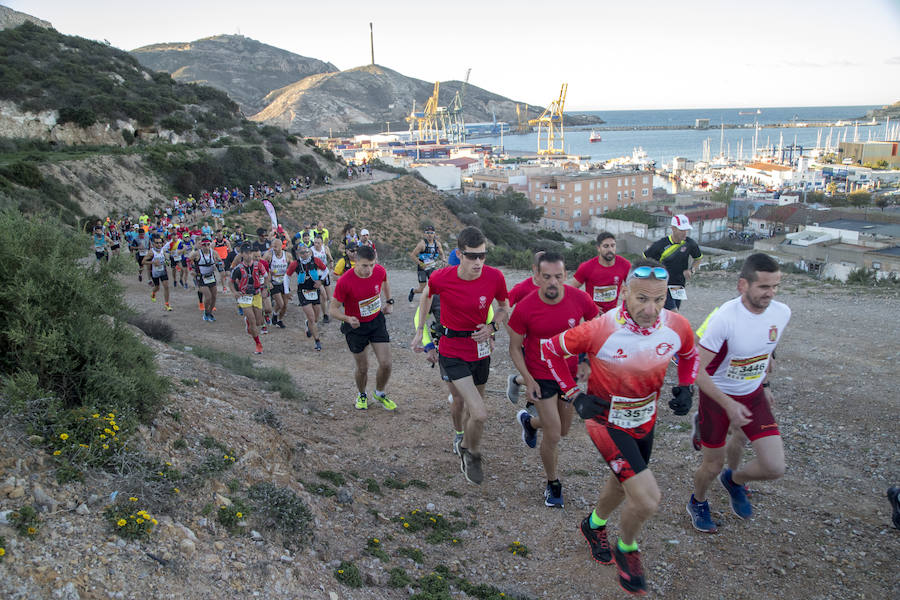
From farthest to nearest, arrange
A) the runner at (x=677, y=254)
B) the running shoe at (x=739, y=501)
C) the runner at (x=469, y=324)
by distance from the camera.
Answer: the runner at (x=677, y=254), the runner at (x=469, y=324), the running shoe at (x=739, y=501)

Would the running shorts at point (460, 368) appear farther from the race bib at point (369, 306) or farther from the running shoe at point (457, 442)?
the race bib at point (369, 306)

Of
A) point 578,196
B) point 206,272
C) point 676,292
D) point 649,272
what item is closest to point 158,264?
point 206,272

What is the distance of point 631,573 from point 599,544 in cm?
33

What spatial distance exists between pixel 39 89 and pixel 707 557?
175 ft

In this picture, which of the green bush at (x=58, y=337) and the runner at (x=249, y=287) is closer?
the green bush at (x=58, y=337)

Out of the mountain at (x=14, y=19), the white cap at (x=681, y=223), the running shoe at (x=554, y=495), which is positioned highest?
the mountain at (x=14, y=19)

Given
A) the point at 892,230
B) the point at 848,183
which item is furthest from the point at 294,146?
the point at 848,183

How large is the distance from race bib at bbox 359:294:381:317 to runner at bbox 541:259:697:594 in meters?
3.65

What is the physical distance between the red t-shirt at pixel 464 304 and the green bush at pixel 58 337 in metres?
2.51

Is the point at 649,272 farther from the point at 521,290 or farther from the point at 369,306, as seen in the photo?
the point at 369,306

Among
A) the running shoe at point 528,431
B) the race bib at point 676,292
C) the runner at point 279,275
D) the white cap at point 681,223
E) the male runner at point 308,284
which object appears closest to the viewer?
the running shoe at point 528,431

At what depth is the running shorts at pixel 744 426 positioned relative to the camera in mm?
4527

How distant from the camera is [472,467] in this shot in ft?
18.3

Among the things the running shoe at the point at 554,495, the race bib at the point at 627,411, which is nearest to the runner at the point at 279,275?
the running shoe at the point at 554,495
